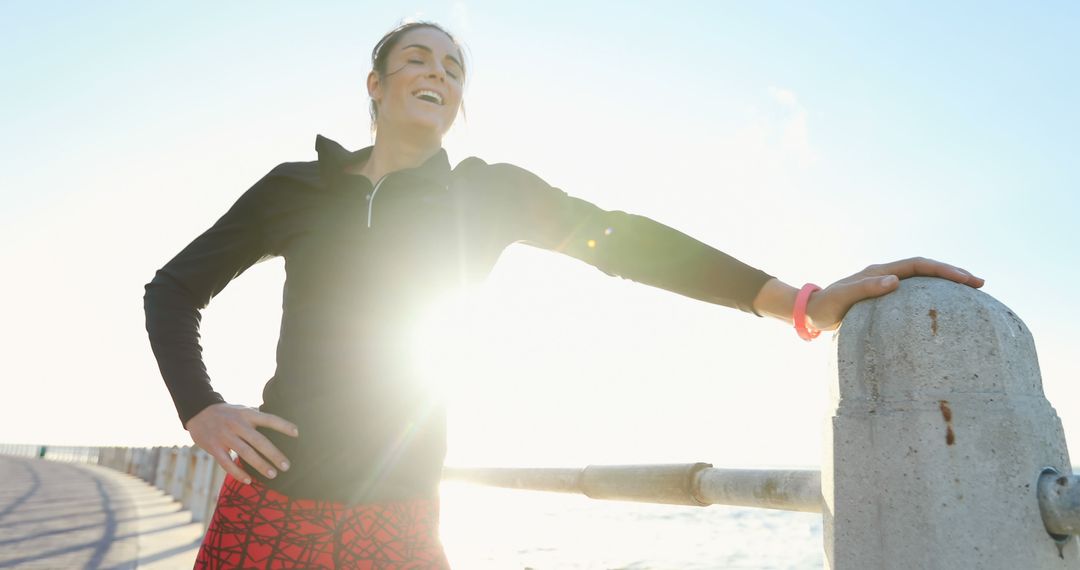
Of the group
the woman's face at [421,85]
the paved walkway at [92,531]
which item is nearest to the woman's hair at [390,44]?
the woman's face at [421,85]

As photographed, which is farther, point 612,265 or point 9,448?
point 9,448

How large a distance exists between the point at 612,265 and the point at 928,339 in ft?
2.78

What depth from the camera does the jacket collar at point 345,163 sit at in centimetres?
203

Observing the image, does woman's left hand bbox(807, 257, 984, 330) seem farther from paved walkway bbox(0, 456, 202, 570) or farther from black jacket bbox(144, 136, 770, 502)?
paved walkway bbox(0, 456, 202, 570)

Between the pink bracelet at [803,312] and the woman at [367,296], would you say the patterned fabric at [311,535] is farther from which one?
the pink bracelet at [803,312]

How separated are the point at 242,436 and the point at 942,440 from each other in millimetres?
1523

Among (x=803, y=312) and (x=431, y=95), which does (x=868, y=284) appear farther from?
(x=431, y=95)

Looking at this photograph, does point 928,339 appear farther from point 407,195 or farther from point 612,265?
point 407,195

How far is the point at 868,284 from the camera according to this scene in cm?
146

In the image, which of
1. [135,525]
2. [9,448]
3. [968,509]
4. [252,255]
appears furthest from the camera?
[9,448]

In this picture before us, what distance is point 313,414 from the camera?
1.70 meters

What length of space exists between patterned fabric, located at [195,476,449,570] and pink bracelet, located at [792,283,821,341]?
104cm

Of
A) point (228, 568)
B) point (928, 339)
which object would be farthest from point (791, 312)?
point (228, 568)

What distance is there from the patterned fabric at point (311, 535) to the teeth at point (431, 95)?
1267 millimetres
